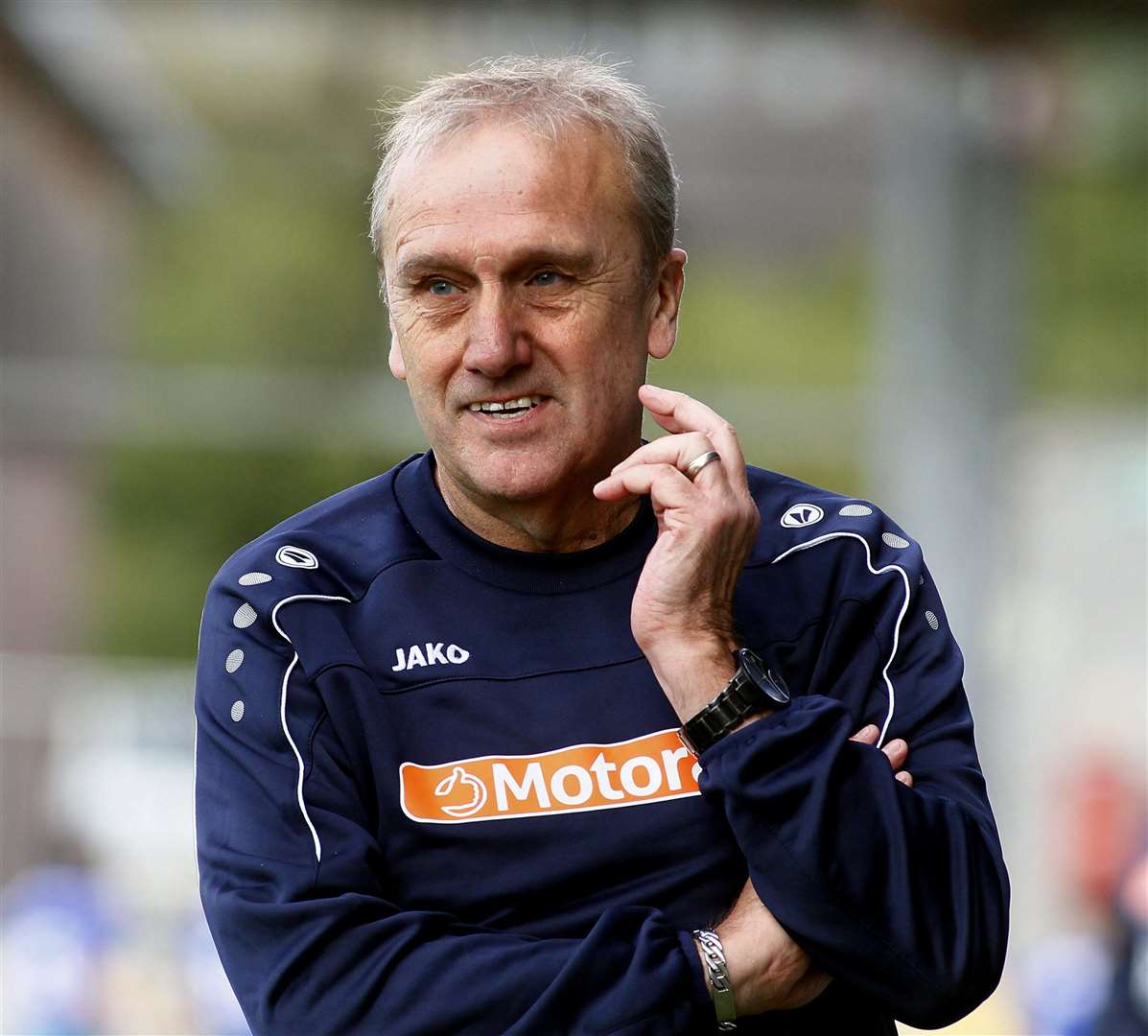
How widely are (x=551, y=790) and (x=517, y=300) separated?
620 mm

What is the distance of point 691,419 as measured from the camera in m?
2.32

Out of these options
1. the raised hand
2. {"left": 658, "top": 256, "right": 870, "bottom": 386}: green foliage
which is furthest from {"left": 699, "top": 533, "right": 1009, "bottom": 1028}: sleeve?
{"left": 658, "top": 256, "right": 870, "bottom": 386}: green foliage

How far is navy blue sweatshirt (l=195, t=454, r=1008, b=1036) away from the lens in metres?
2.11

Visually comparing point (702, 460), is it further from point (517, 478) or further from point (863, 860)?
point (863, 860)

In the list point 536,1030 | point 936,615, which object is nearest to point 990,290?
point 936,615

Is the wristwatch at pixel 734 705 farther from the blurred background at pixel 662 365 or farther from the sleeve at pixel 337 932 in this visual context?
the blurred background at pixel 662 365

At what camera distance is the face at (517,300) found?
226cm

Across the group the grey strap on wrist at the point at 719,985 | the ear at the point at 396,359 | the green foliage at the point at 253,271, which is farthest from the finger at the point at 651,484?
the green foliage at the point at 253,271

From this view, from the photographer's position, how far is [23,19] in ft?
36.3

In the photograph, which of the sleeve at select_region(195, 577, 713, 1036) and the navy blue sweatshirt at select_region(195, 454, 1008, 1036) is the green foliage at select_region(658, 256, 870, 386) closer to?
the navy blue sweatshirt at select_region(195, 454, 1008, 1036)

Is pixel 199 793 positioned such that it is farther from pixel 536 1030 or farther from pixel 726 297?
pixel 726 297

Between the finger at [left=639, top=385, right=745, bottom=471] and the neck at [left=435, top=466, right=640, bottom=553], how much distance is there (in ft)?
0.47

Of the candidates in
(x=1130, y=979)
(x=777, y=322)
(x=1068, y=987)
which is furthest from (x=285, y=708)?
(x=777, y=322)

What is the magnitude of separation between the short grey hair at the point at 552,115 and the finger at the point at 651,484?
11.9 inches
